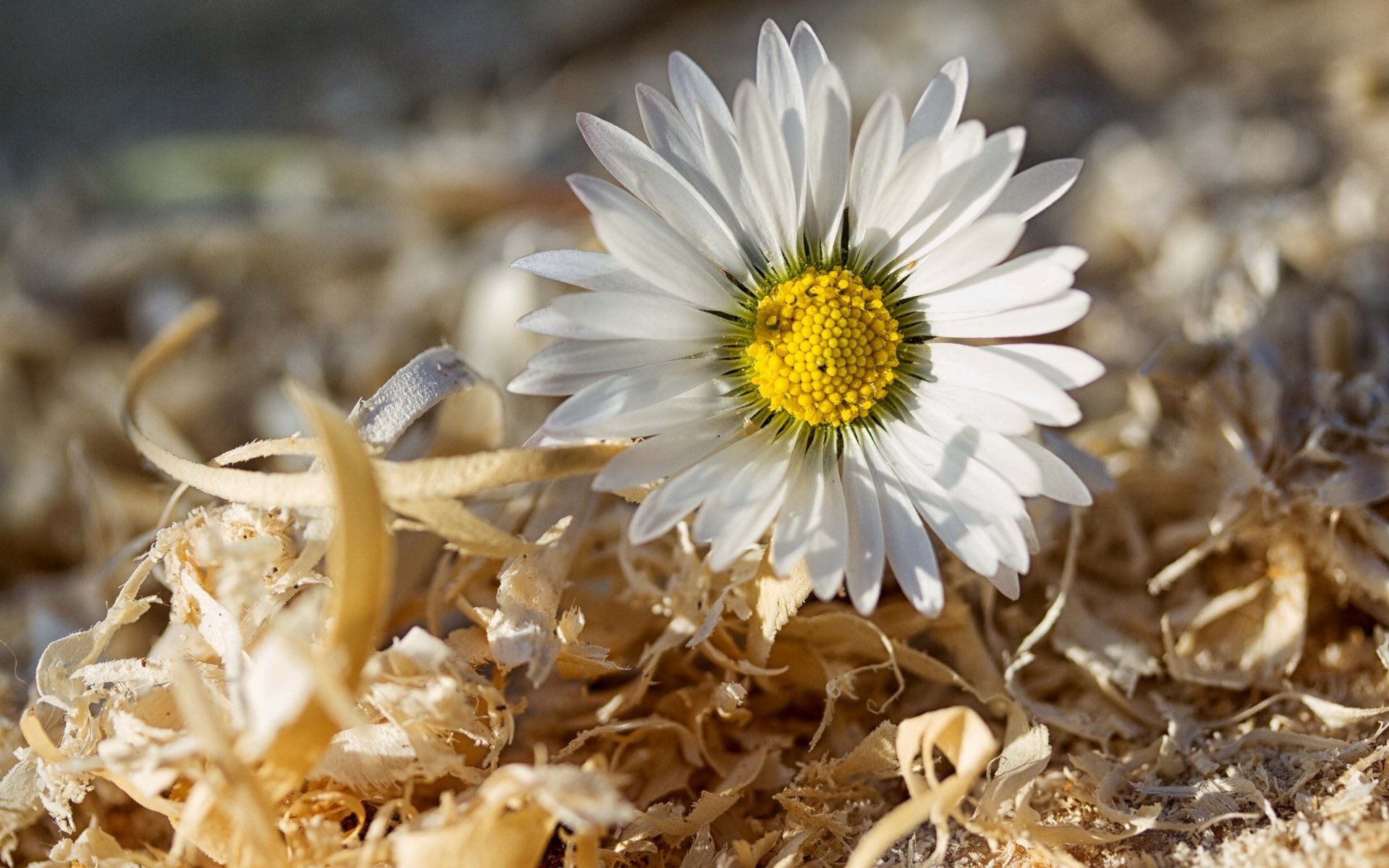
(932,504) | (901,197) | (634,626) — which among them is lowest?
(634,626)

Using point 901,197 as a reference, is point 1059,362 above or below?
below

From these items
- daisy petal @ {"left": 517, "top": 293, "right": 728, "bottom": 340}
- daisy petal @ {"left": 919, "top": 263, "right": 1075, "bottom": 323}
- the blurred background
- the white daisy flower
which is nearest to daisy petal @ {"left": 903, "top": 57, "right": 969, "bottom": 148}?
the white daisy flower

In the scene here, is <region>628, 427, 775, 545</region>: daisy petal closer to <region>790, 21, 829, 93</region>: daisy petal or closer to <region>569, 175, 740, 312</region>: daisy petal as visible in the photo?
<region>569, 175, 740, 312</region>: daisy petal

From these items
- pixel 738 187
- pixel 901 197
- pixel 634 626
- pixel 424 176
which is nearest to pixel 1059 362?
pixel 901 197

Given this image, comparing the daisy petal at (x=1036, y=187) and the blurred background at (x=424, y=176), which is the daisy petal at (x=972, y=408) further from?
the blurred background at (x=424, y=176)

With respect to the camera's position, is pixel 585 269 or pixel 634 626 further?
pixel 634 626

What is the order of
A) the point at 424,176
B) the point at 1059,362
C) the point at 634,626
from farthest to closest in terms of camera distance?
the point at 424,176
the point at 634,626
the point at 1059,362

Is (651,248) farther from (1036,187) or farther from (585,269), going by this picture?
(1036,187)

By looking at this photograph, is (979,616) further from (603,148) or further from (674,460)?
(603,148)
